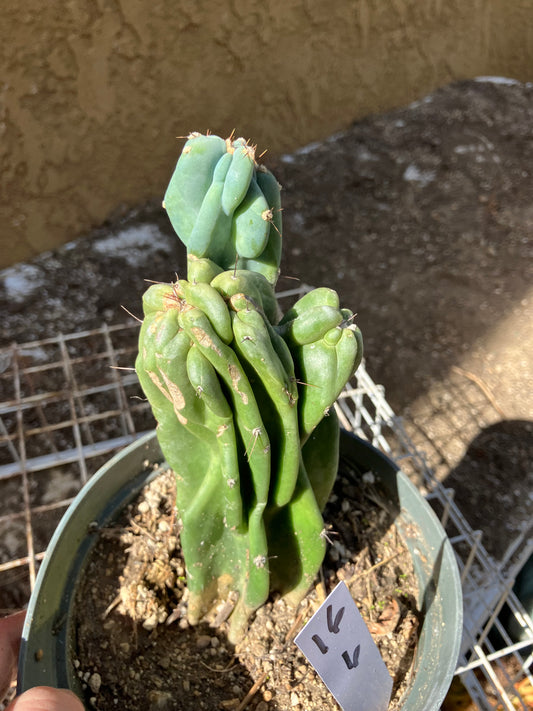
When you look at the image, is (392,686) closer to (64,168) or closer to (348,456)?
(348,456)

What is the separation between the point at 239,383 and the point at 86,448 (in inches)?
29.3

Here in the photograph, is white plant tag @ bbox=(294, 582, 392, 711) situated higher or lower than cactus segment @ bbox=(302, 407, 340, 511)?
lower

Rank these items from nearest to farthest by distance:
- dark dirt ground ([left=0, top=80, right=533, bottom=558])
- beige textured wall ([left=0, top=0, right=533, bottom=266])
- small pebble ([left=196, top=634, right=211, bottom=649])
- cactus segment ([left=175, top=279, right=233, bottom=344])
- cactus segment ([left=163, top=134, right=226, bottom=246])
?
cactus segment ([left=175, top=279, right=233, bottom=344]), cactus segment ([left=163, top=134, right=226, bottom=246]), small pebble ([left=196, top=634, right=211, bottom=649]), dark dirt ground ([left=0, top=80, right=533, bottom=558]), beige textured wall ([left=0, top=0, right=533, bottom=266])

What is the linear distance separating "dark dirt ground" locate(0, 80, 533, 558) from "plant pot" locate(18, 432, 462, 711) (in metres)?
0.87

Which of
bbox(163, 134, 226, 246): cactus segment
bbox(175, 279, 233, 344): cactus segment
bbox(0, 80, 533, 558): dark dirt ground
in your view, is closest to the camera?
bbox(175, 279, 233, 344): cactus segment

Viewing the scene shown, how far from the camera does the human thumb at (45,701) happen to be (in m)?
0.60

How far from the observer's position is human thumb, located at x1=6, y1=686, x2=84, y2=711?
0.60 m

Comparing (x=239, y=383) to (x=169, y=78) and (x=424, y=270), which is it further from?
(x=169, y=78)

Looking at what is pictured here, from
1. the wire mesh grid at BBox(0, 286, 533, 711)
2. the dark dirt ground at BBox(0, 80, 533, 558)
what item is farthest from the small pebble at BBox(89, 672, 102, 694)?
the dark dirt ground at BBox(0, 80, 533, 558)

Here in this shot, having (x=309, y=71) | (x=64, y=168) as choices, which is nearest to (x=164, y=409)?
(x=64, y=168)

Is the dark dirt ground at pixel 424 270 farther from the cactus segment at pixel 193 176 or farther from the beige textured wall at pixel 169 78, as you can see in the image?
the cactus segment at pixel 193 176

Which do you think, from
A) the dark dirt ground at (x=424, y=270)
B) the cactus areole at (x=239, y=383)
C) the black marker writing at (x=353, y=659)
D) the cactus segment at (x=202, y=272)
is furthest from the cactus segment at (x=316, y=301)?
the dark dirt ground at (x=424, y=270)

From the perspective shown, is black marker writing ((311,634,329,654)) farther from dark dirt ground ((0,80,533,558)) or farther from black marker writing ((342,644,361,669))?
dark dirt ground ((0,80,533,558))

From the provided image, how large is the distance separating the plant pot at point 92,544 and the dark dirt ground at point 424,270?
2.84 ft
